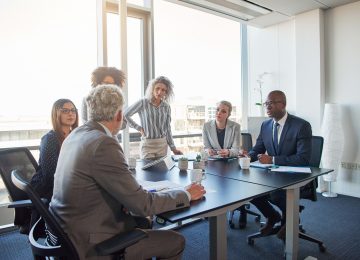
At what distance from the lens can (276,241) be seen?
8.98ft

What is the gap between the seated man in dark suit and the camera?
7.87ft

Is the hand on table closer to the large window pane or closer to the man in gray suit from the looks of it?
the man in gray suit

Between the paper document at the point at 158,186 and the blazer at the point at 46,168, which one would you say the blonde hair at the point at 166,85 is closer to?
the blazer at the point at 46,168

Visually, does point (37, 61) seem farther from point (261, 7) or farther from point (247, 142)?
point (261, 7)

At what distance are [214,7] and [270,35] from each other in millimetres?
1423

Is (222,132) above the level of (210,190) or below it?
above

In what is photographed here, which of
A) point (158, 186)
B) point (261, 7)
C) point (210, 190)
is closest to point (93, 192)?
point (158, 186)

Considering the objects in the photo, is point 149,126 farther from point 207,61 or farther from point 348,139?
point 348,139

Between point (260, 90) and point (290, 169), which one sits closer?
point (290, 169)

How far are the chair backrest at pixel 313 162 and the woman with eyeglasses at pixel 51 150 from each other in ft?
6.39

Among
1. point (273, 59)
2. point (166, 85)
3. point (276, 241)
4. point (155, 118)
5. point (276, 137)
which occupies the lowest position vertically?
point (276, 241)

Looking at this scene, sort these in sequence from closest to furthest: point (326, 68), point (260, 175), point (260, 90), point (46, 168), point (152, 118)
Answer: point (46, 168) < point (260, 175) < point (152, 118) < point (326, 68) < point (260, 90)

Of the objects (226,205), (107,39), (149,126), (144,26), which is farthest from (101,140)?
(144,26)

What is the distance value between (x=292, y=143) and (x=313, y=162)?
276 millimetres
